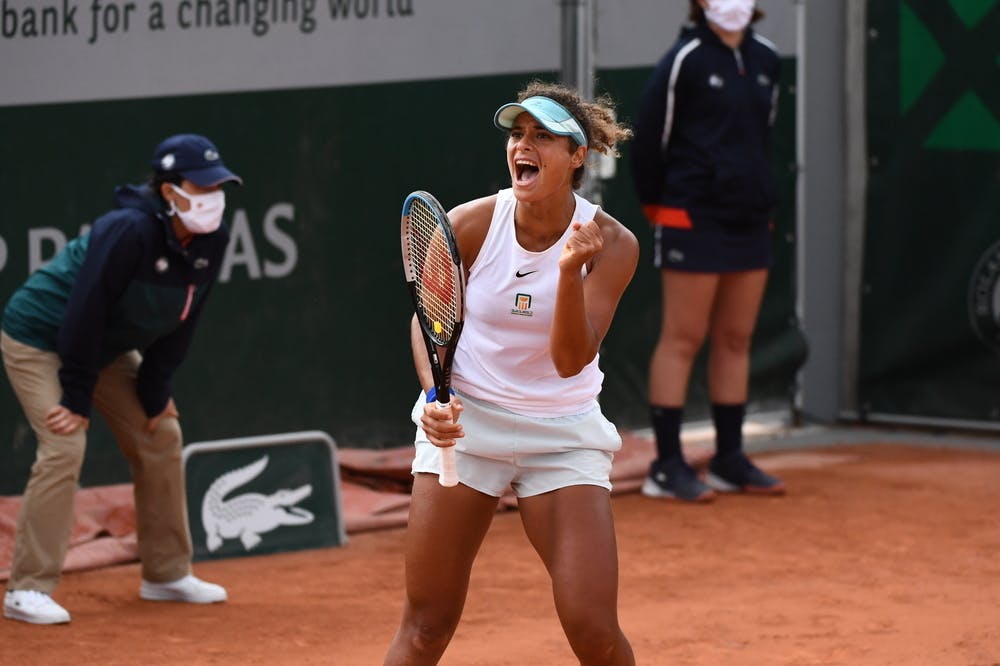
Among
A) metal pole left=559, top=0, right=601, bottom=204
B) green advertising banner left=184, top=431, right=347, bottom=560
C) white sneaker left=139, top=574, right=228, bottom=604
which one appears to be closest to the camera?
white sneaker left=139, top=574, right=228, bottom=604

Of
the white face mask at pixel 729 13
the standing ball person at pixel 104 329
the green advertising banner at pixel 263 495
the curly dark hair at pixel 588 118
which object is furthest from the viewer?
the white face mask at pixel 729 13

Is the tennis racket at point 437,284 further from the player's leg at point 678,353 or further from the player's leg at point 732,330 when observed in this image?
the player's leg at point 732,330

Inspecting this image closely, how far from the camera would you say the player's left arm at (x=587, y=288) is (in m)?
3.95

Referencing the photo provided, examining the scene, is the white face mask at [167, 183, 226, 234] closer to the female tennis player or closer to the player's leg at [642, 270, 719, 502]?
the female tennis player

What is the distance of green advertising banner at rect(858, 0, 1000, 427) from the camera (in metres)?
9.06

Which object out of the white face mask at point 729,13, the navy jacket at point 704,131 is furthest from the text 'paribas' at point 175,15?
the white face mask at point 729,13

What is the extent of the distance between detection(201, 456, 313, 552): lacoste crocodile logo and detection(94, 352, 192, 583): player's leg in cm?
60

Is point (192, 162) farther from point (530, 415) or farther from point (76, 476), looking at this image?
point (530, 415)

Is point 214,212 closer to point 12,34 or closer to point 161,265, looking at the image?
point 161,265

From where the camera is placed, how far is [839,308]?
980 centimetres

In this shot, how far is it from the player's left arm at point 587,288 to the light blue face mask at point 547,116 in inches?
8.6

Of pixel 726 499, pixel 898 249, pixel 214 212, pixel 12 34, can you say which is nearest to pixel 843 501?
pixel 726 499

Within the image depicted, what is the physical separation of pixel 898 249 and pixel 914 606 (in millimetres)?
3750

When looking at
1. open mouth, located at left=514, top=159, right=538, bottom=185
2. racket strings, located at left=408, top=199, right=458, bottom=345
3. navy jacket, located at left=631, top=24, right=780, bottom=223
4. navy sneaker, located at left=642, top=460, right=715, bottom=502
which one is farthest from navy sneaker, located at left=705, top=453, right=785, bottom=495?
open mouth, located at left=514, top=159, right=538, bottom=185
